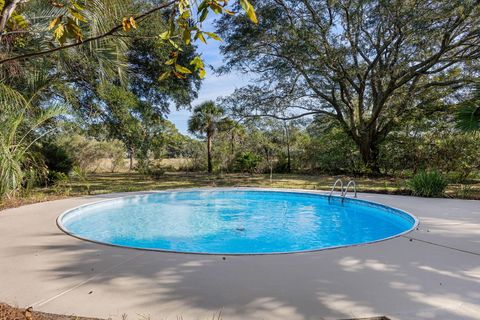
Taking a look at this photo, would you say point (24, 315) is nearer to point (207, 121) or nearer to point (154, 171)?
point (154, 171)

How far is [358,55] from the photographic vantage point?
13523 mm

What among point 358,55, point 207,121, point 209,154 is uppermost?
point 358,55

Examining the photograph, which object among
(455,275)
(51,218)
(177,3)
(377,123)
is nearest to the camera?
(177,3)

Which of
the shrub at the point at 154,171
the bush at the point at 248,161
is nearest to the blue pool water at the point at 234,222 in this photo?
the shrub at the point at 154,171

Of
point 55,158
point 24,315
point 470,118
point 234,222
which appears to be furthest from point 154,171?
point 24,315

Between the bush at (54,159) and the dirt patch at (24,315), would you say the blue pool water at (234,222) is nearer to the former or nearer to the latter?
the dirt patch at (24,315)

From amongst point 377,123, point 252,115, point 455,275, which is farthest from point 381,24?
point 455,275

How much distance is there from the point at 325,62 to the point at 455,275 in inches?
410

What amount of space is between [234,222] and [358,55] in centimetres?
1003

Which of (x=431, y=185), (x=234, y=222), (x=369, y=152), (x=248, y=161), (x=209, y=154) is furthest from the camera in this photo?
(x=209, y=154)

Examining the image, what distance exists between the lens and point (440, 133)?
12578 mm

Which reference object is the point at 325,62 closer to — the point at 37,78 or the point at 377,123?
the point at 377,123

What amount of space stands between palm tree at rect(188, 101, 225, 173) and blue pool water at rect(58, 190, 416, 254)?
8.42 meters

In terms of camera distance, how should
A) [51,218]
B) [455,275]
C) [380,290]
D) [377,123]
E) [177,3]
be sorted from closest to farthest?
[177,3] < [380,290] < [455,275] < [51,218] < [377,123]
